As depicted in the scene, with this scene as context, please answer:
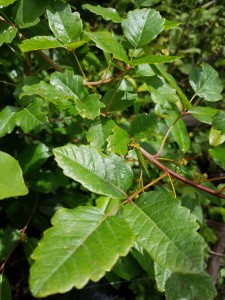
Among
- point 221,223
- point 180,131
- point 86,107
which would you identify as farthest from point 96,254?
point 221,223

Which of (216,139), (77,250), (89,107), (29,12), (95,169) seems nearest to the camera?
(77,250)

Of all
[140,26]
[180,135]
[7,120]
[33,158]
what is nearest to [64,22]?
[140,26]

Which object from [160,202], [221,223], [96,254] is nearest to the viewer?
[96,254]

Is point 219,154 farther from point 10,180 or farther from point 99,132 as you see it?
point 10,180

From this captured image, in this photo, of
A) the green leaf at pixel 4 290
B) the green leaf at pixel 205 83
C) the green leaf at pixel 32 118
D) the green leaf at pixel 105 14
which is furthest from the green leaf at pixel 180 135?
the green leaf at pixel 4 290

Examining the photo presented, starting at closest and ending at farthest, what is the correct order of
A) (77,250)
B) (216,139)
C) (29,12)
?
(77,250) → (29,12) → (216,139)

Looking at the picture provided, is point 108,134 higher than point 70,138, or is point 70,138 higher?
point 108,134

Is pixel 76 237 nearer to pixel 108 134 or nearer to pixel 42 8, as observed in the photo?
pixel 108 134
